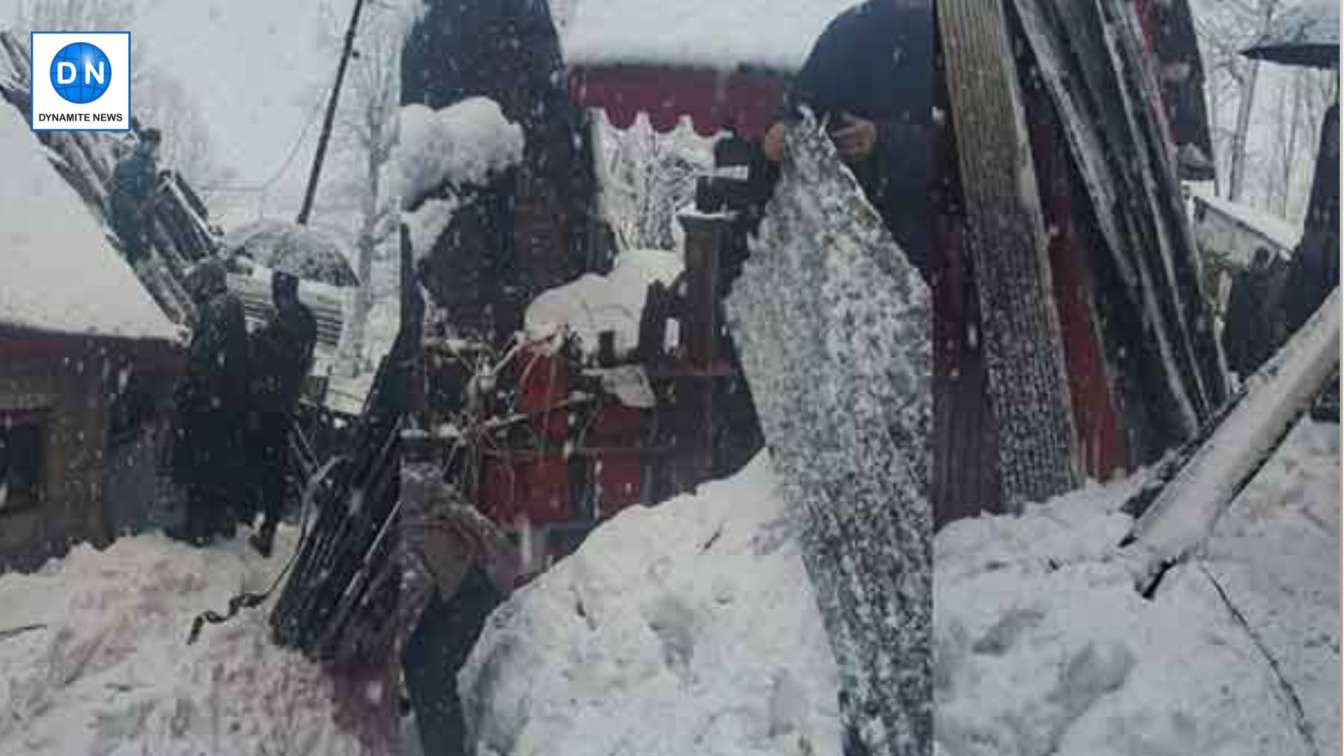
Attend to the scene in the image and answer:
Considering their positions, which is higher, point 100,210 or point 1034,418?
point 100,210

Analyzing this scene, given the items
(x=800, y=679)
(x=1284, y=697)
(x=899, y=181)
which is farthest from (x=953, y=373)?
(x=1284, y=697)

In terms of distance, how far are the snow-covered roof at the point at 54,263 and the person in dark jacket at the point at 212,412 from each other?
10cm

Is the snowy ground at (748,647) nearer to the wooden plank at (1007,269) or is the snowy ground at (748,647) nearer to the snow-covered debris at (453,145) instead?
the wooden plank at (1007,269)

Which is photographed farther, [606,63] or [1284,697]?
[606,63]

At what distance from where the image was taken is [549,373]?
3496 mm

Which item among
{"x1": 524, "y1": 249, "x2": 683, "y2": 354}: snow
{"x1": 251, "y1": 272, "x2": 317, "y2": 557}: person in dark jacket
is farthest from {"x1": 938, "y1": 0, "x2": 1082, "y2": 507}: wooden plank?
{"x1": 251, "y1": 272, "x2": 317, "y2": 557}: person in dark jacket

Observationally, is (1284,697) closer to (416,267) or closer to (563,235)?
(563,235)

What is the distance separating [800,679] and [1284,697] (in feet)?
3.45

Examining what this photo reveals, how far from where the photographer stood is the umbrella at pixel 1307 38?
3408 mm

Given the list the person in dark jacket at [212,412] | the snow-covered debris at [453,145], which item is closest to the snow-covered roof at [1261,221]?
the snow-covered debris at [453,145]

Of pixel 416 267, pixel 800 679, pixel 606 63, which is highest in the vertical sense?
pixel 606 63

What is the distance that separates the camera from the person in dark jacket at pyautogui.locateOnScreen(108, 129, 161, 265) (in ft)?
11.7

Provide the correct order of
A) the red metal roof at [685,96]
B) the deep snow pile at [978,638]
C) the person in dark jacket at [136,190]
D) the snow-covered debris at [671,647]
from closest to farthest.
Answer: the deep snow pile at [978,638]
the snow-covered debris at [671,647]
the red metal roof at [685,96]
the person in dark jacket at [136,190]

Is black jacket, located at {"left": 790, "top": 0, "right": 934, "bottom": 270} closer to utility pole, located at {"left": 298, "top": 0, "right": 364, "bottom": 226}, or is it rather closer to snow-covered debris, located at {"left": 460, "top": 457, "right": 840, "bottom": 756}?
snow-covered debris, located at {"left": 460, "top": 457, "right": 840, "bottom": 756}
